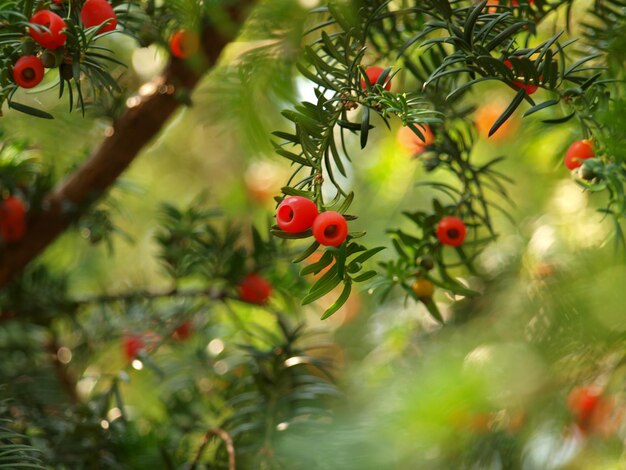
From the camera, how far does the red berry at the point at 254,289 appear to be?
592 millimetres

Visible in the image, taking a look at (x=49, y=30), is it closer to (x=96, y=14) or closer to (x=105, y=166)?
(x=96, y=14)

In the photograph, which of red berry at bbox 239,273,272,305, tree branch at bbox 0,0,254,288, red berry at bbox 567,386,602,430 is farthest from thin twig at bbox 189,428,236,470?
red berry at bbox 567,386,602,430

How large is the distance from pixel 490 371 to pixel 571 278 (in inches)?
3.6

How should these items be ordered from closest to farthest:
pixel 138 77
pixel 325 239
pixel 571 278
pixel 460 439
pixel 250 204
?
pixel 325 239, pixel 571 278, pixel 460 439, pixel 138 77, pixel 250 204

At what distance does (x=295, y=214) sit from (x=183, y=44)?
0.23 m

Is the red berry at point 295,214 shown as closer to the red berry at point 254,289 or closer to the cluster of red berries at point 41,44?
the cluster of red berries at point 41,44

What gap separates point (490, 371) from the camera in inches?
18.6

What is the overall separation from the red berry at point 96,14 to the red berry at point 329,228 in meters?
0.16

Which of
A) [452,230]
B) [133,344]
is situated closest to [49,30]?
[452,230]

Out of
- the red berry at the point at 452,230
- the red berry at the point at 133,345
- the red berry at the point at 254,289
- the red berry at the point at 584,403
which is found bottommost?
the red berry at the point at 584,403

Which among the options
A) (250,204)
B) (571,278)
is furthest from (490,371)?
(250,204)

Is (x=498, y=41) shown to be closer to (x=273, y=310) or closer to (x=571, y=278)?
(x=571, y=278)

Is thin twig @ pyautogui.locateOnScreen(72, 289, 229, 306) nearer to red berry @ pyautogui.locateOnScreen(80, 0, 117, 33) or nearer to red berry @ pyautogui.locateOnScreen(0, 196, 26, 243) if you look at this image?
red berry @ pyautogui.locateOnScreen(0, 196, 26, 243)

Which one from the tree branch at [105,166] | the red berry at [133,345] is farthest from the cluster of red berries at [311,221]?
the red berry at [133,345]
